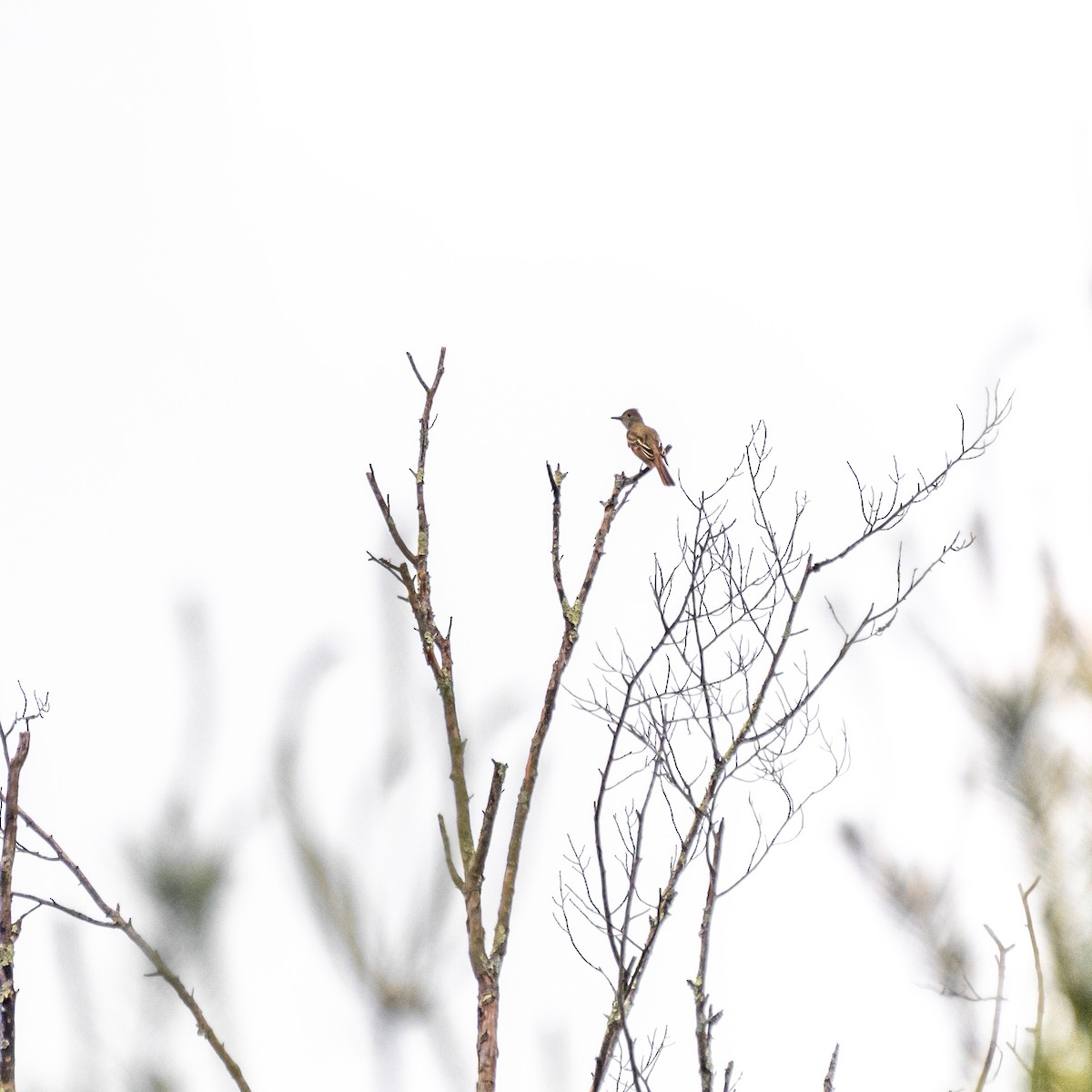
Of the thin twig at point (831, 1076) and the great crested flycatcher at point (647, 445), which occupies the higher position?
the great crested flycatcher at point (647, 445)

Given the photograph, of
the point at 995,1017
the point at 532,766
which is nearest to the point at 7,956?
the point at 532,766

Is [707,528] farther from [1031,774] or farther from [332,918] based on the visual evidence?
[1031,774]

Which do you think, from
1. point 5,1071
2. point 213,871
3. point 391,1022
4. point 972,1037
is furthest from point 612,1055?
point 972,1037

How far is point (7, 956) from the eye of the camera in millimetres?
3957

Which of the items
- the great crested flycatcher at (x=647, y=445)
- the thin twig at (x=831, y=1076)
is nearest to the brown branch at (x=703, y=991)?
the thin twig at (x=831, y=1076)

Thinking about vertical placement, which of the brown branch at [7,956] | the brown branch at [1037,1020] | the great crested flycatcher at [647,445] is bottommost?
the brown branch at [1037,1020]

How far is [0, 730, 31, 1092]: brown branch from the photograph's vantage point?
387 centimetres

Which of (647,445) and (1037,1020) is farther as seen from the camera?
(647,445)

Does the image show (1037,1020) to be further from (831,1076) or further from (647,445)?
(647,445)

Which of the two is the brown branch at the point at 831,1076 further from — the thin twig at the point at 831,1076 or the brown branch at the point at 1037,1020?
the brown branch at the point at 1037,1020

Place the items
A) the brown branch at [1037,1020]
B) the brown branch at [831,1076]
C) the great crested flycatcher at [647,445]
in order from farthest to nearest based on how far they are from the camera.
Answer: the great crested flycatcher at [647,445], the brown branch at [831,1076], the brown branch at [1037,1020]

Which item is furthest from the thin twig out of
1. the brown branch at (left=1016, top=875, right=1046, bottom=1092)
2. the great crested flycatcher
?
the great crested flycatcher

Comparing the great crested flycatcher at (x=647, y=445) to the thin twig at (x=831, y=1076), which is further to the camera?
the great crested flycatcher at (x=647, y=445)

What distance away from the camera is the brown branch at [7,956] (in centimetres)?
387
